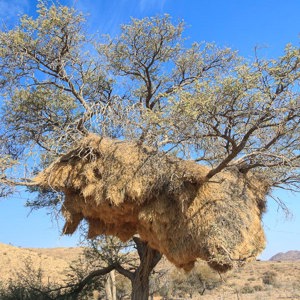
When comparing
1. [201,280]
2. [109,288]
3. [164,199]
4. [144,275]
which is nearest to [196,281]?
[201,280]

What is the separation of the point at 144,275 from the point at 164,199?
4694mm

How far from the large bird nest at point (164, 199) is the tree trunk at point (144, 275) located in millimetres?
3064

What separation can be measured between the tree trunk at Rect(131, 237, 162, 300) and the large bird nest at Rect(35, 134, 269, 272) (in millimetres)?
3064

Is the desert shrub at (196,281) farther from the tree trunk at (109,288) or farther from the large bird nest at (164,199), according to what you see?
the large bird nest at (164,199)

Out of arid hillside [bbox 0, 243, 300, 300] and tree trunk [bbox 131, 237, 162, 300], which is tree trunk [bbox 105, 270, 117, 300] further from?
arid hillside [bbox 0, 243, 300, 300]

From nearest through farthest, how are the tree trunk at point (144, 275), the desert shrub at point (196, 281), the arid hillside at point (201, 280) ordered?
the tree trunk at point (144, 275)
the arid hillside at point (201, 280)
the desert shrub at point (196, 281)

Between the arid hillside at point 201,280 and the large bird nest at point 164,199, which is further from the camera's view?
the arid hillside at point 201,280

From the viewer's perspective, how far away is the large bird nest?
34.5 ft

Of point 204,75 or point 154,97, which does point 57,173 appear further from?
point 204,75

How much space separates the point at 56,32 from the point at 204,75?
628 centimetres

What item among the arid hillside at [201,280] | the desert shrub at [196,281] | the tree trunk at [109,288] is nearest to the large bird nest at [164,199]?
the tree trunk at [109,288]

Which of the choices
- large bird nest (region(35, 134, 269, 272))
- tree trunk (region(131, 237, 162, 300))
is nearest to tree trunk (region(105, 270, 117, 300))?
tree trunk (region(131, 237, 162, 300))

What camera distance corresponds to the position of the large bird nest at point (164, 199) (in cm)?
1051

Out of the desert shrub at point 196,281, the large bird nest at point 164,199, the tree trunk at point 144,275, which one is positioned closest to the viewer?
the large bird nest at point 164,199
